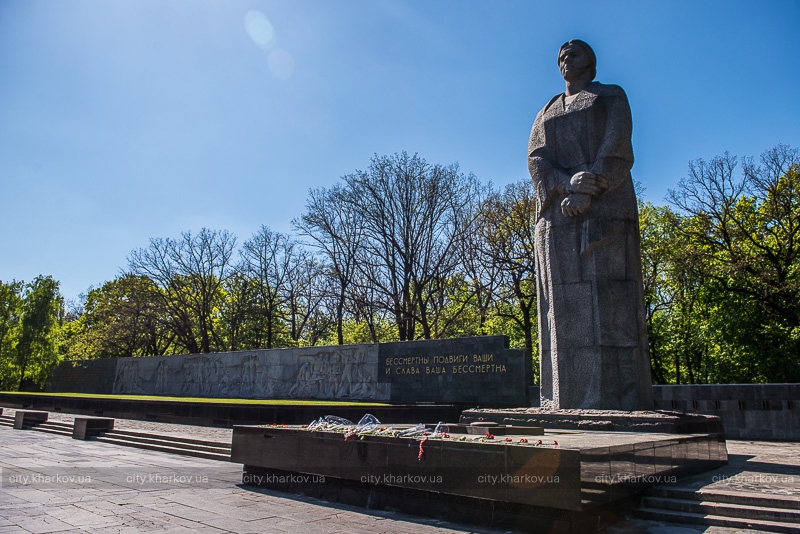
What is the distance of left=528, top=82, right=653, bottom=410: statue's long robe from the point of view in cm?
827

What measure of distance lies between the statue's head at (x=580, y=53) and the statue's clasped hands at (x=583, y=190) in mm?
2094

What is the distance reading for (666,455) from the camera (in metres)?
6.10

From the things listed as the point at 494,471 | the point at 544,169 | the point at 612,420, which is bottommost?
the point at 494,471

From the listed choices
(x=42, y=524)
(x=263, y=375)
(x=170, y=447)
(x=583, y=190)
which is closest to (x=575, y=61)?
(x=583, y=190)

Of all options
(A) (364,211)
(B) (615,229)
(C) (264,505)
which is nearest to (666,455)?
(B) (615,229)

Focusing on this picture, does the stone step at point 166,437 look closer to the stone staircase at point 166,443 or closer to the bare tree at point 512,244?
the stone staircase at point 166,443

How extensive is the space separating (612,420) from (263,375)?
21109mm

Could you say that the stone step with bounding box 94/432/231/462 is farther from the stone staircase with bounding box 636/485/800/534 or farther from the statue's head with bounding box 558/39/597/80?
the statue's head with bounding box 558/39/597/80

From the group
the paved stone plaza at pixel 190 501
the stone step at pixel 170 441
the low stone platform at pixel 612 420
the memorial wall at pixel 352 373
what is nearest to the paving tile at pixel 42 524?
the paved stone plaza at pixel 190 501

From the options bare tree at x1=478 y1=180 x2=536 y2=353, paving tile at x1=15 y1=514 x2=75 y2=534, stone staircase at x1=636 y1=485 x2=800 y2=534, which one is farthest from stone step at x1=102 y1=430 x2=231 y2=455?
bare tree at x1=478 y1=180 x2=536 y2=353

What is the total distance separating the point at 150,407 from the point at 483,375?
12633 mm

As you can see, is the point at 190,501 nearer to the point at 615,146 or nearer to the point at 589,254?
the point at 589,254

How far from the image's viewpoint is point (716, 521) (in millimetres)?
5004

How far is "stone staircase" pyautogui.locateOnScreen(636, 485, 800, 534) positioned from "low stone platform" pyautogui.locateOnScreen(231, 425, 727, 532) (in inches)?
8.3
